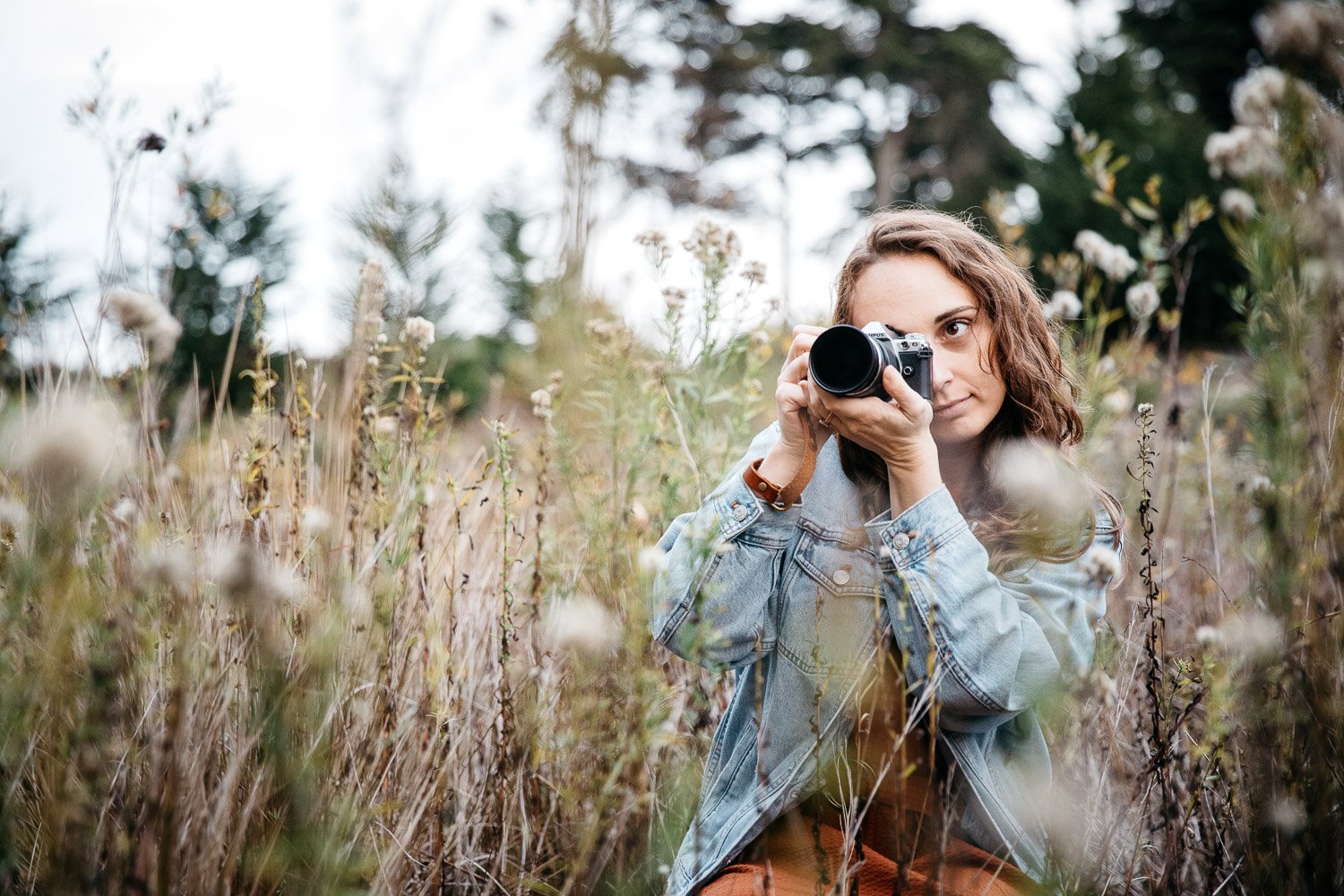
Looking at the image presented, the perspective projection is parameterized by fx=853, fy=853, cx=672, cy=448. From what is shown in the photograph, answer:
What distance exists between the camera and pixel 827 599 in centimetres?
127

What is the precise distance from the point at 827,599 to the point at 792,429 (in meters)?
0.26

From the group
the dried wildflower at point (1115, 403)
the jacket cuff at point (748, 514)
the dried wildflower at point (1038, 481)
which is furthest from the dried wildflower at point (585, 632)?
the dried wildflower at point (1115, 403)

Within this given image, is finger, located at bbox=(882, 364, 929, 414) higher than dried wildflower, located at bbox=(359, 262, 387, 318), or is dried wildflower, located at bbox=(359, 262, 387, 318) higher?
dried wildflower, located at bbox=(359, 262, 387, 318)

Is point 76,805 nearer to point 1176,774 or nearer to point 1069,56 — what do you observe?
point 1176,774

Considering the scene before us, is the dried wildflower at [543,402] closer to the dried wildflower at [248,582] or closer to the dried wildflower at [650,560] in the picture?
the dried wildflower at [650,560]

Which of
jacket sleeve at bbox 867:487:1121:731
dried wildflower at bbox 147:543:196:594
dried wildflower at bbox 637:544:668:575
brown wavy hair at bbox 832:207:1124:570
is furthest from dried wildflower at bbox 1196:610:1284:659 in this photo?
dried wildflower at bbox 147:543:196:594

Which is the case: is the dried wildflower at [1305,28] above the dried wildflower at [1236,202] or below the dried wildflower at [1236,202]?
above

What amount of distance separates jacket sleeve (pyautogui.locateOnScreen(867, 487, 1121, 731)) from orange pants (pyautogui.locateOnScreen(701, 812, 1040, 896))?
0.17 metres

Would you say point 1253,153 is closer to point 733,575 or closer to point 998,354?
point 998,354

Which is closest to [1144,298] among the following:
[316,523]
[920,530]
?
[920,530]

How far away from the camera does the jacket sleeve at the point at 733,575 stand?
3.86ft

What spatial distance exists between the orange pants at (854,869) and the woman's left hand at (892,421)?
0.49 meters

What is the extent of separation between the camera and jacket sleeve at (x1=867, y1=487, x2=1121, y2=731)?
1070 mm

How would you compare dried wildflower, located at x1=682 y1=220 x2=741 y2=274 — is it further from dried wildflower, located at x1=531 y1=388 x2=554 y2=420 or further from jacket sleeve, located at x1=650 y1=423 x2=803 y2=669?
jacket sleeve, located at x1=650 y1=423 x2=803 y2=669
